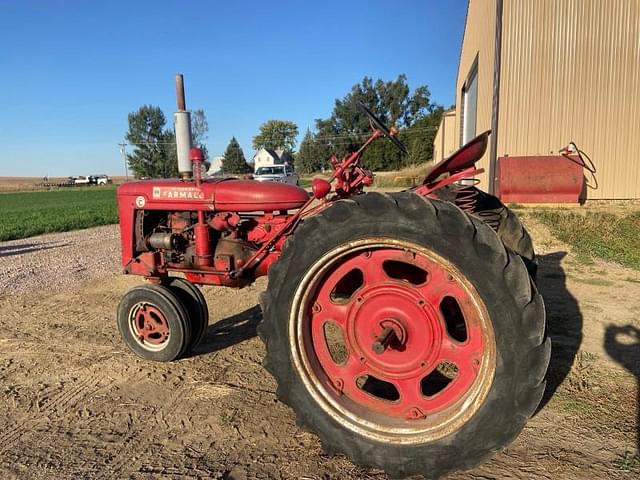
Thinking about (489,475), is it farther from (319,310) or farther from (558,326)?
(558,326)

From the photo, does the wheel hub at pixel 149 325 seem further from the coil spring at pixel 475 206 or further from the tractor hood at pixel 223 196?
the coil spring at pixel 475 206

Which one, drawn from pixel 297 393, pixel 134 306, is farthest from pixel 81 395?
pixel 297 393

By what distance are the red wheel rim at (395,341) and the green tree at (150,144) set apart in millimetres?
73292

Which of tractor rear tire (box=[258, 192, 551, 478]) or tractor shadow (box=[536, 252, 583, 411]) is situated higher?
tractor rear tire (box=[258, 192, 551, 478])

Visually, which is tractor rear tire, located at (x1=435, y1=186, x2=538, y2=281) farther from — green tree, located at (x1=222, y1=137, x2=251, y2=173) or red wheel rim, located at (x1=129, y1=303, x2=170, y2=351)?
green tree, located at (x1=222, y1=137, x2=251, y2=173)

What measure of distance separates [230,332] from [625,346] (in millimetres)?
3459

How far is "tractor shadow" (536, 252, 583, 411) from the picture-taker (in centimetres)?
329

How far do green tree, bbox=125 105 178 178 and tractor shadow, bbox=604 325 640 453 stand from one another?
7266 centimetres

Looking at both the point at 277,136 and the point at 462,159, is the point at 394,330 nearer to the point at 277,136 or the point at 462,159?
the point at 462,159

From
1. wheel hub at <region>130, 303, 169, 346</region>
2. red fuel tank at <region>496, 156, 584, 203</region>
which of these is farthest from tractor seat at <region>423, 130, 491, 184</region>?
red fuel tank at <region>496, 156, 584, 203</region>

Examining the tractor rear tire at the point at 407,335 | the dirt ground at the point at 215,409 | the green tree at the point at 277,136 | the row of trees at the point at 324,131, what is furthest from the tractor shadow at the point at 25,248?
the green tree at the point at 277,136

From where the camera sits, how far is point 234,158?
7812cm

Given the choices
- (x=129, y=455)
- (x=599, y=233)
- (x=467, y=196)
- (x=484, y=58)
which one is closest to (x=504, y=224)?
(x=467, y=196)

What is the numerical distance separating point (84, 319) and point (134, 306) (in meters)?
1.59
